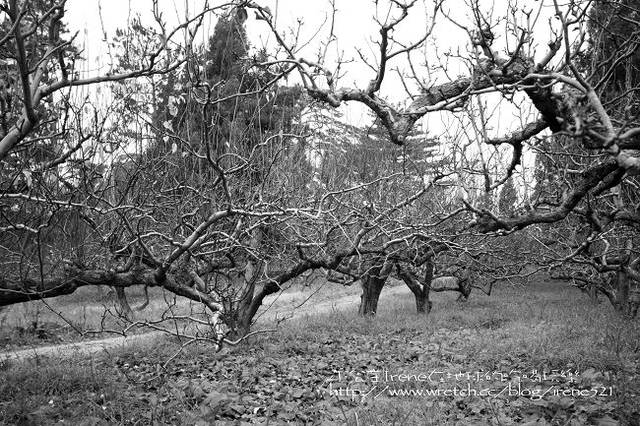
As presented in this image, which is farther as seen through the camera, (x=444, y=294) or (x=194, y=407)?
(x=444, y=294)

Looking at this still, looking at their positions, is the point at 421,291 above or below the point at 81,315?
above

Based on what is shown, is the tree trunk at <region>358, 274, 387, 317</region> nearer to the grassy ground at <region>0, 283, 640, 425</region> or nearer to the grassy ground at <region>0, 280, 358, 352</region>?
the grassy ground at <region>0, 280, 358, 352</region>

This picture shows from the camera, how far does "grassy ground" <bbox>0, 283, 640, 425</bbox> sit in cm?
504

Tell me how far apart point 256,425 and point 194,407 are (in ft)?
2.85

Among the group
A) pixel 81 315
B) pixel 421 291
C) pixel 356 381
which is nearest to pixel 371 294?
pixel 421 291

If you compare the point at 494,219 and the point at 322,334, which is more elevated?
the point at 494,219

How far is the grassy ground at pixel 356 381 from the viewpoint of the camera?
5039 mm

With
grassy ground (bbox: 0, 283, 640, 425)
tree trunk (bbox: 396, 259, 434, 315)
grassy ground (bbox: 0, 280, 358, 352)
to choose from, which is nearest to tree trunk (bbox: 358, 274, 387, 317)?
tree trunk (bbox: 396, 259, 434, 315)

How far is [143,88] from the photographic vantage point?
6.70 metres

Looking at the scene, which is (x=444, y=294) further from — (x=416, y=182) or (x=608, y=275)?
(x=416, y=182)

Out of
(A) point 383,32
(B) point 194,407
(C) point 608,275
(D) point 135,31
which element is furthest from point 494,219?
(C) point 608,275

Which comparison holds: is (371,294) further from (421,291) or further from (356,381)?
(356,381)

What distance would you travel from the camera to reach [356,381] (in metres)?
6.79

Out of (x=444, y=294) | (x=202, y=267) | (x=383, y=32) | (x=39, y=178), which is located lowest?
(x=444, y=294)
